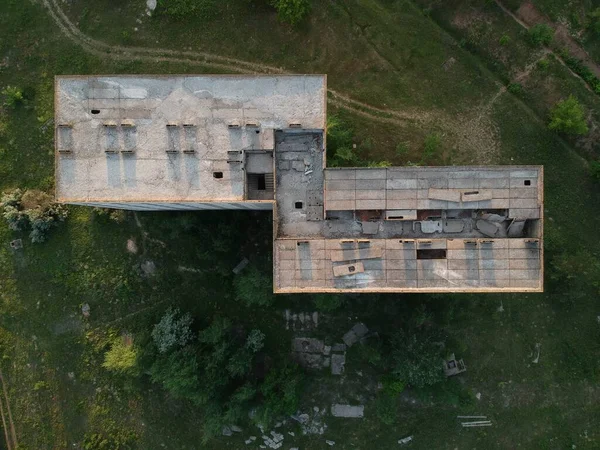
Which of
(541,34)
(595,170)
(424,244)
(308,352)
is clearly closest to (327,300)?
(308,352)

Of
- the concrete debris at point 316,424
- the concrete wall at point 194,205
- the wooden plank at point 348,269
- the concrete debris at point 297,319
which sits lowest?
the concrete debris at point 316,424

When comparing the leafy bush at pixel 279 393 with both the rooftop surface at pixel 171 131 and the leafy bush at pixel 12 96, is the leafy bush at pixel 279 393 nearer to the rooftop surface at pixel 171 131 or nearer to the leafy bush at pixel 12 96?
the rooftop surface at pixel 171 131

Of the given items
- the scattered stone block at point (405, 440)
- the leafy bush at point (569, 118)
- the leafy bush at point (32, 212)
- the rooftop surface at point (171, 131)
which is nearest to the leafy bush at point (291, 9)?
the rooftop surface at point (171, 131)

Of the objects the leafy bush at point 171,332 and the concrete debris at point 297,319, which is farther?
the concrete debris at point 297,319

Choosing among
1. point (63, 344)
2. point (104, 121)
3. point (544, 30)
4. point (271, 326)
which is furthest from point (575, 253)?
point (63, 344)

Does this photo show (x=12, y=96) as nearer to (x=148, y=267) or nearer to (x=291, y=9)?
(x=148, y=267)

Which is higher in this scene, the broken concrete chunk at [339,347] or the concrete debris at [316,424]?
the broken concrete chunk at [339,347]

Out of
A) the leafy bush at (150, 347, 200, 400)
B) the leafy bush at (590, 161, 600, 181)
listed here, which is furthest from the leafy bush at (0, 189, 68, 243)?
the leafy bush at (590, 161, 600, 181)
